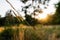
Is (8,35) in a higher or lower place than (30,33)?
lower

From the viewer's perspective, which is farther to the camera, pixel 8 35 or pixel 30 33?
pixel 8 35

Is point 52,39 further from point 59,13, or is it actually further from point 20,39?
point 59,13

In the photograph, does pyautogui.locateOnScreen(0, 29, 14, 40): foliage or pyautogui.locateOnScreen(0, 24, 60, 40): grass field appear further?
pyautogui.locateOnScreen(0, 29, 14, 40): foliage

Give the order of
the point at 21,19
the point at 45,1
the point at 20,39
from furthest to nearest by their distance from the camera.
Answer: the point at 45,1 < the point at 20,39 < the point at 21,19

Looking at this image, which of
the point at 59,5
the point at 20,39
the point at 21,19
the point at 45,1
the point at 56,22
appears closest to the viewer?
the point at 21,19

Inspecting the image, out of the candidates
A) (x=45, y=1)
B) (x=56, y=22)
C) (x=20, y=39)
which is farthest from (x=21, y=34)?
(x=56, y=22)

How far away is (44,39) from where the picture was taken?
5.59 meters

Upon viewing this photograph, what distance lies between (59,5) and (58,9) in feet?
4.04

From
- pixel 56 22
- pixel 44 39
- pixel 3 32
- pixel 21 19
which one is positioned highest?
pixel 21 19

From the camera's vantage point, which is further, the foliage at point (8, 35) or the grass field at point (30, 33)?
the foliage at point (8, 35)

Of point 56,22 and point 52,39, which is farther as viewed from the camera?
point 56,22

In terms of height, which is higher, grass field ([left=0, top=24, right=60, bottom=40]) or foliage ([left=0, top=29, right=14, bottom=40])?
grass field ([left=0, top=24, right=60, bottom=40])

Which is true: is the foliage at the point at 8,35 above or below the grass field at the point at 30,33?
below

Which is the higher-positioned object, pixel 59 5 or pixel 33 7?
pixel 33 7
